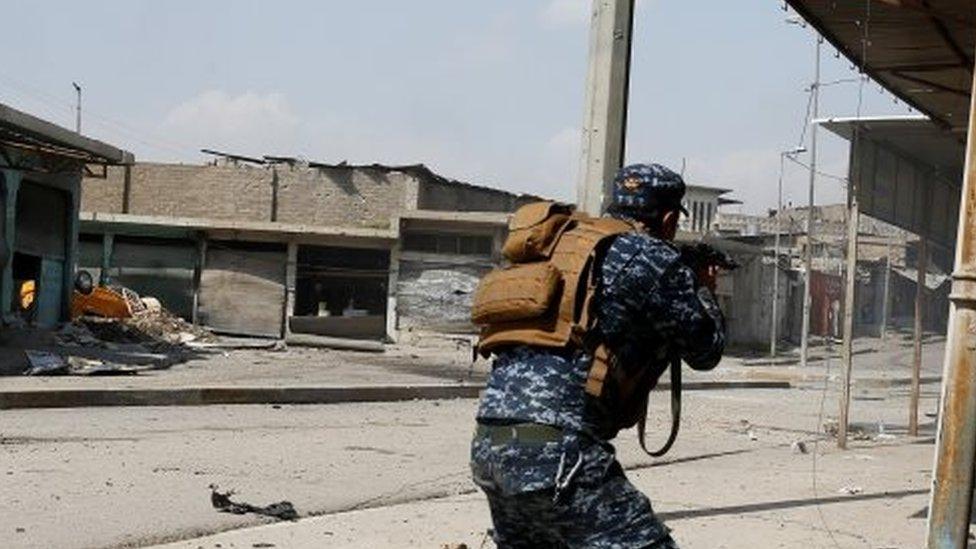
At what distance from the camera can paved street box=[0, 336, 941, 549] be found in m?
6.23

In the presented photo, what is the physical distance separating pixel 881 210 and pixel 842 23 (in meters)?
8.35

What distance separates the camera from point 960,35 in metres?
8.77

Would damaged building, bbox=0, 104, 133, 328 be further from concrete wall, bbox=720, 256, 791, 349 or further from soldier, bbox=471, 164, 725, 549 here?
concrete wall, bbox=720, 256, 791, 349

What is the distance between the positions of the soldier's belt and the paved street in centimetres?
303

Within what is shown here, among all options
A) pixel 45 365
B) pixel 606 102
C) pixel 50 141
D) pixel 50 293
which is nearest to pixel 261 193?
pixel 50 293

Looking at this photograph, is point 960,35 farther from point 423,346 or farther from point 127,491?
point 423,346

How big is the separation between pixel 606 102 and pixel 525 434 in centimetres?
342

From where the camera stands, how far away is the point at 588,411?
299 cm

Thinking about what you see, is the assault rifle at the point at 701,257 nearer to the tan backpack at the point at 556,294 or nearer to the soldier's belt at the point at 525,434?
the tan backpack at the point at 556,294

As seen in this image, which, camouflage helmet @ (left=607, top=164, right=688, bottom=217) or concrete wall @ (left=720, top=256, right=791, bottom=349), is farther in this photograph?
concrete wall @ (left=720, top=256, right=791, bottom=349)

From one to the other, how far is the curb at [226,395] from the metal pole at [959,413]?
8.85m

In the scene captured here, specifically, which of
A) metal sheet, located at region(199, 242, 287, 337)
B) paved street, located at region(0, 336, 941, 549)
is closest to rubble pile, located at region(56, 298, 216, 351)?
metal sheet, located at region(199, 242, 287, 337)

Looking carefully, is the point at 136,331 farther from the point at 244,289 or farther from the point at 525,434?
the point at 525,434

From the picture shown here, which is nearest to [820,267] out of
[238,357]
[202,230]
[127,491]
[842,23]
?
[202,230]
